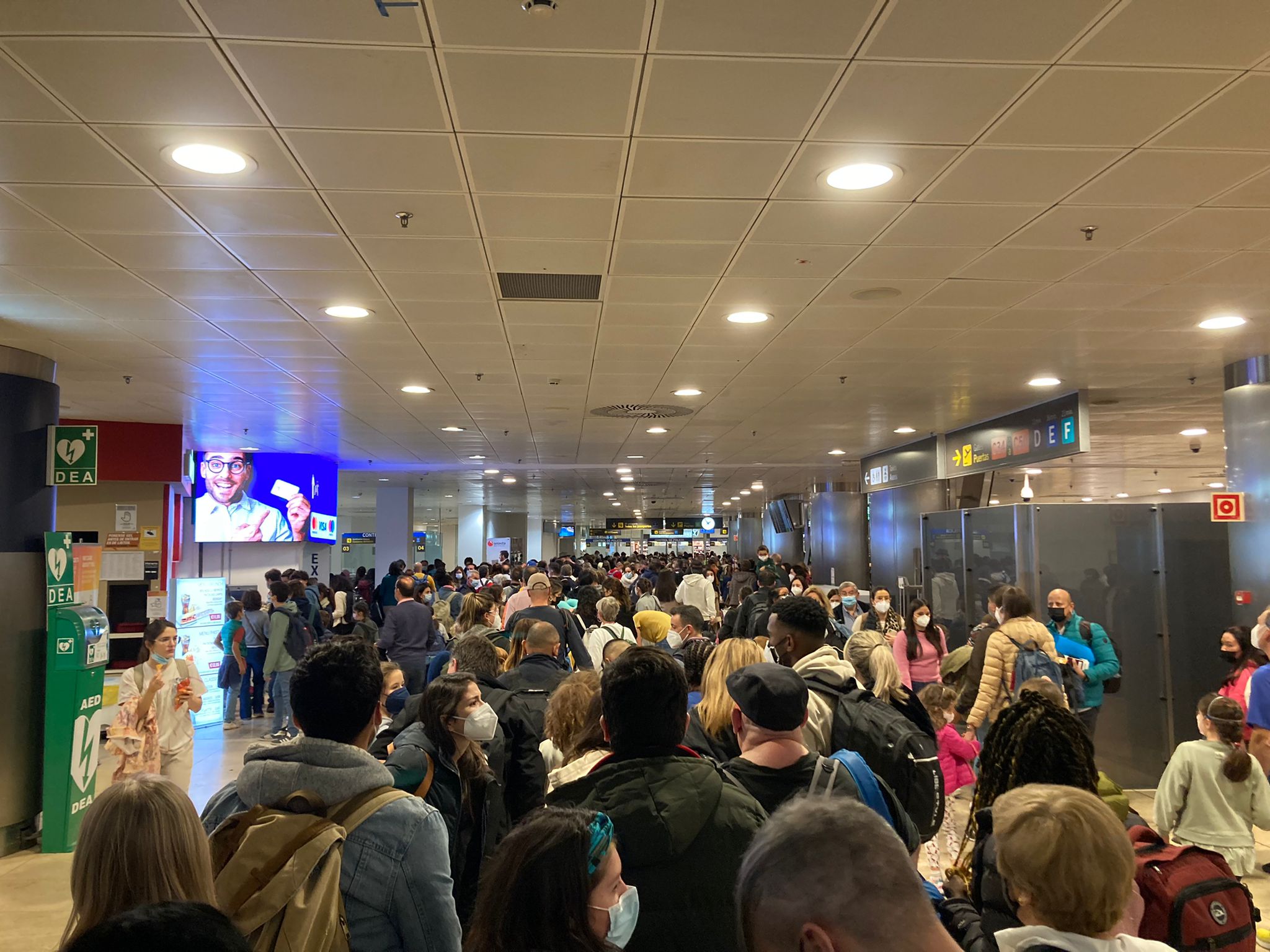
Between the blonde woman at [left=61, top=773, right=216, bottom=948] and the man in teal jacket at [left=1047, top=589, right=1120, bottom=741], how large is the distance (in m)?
6.79

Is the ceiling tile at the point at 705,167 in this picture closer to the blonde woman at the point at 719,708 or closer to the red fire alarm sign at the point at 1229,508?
the blonde woman at the point at 719,708

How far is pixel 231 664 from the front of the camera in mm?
11469

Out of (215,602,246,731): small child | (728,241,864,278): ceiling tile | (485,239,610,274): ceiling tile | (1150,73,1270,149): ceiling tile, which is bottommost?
(215,602,246,731): small child

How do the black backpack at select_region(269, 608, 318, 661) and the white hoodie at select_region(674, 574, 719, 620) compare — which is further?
the white hoodie at select_region(674, 574, 719, 620)

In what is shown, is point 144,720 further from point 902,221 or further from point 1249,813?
point 1249,813

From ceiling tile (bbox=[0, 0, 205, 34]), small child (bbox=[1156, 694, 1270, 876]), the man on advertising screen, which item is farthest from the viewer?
the man on advertising screen

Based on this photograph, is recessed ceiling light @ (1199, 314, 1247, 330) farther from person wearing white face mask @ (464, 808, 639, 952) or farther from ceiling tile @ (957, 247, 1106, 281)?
person wearing white face mask @ (464, 808, 639, 952)

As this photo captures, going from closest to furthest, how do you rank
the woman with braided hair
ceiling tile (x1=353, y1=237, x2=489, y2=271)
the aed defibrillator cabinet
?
the woman with braided hair < ceiling tile (x1=353, y1=237, x2=489, y2=271) < the aed defibrillator cabinet

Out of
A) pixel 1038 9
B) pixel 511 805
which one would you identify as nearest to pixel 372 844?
pixel 511 805

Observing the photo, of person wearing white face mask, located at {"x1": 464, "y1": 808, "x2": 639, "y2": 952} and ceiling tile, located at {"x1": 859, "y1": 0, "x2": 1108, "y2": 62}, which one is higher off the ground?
ceiling tile, located at {"x1": 859, "y1": 0, "x2": 1108, "y2": 62}

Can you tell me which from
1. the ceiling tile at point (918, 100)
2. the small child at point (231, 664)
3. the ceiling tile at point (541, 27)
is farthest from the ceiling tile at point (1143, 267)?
the small child at point (231, 664)

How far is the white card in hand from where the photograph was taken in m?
15.0

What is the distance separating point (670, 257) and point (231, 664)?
8816 mm

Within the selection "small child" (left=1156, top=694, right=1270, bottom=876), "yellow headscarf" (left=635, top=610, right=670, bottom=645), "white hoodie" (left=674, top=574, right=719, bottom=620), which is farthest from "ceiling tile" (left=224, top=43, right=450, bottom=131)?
"white hoodie" (left=674, top=574, right=719, bottom=620)
